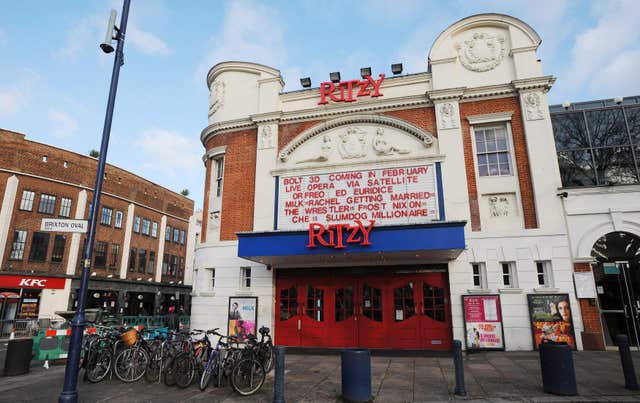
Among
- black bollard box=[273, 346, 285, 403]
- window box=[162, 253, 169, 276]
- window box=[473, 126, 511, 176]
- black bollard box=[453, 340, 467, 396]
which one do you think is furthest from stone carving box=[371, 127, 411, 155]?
window box=[162, 253, 169, 276]

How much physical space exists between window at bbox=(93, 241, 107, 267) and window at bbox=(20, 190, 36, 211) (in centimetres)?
583

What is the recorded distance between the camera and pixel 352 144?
15242mm

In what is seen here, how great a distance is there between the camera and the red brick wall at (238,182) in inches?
622

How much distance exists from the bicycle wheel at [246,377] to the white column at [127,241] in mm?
31050

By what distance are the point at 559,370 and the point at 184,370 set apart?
773cm

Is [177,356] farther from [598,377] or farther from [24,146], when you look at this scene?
[24,146]

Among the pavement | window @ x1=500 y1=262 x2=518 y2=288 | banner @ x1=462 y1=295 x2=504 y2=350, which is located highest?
window @ x1=500 y1=262 x2=518 y2=288

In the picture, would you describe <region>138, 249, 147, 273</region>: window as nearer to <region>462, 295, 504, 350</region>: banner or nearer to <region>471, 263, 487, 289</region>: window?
<region>462, 295, 504, 350</region>: banner

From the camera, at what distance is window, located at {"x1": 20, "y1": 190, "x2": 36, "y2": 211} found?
2766cm

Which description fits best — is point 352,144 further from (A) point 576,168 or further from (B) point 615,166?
(B) point 615,166

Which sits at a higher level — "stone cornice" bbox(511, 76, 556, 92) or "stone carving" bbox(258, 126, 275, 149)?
"stone cornice" bbox(511, 76, 556, 92)

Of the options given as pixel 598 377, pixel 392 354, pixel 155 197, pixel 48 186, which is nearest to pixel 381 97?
pixel 392 354

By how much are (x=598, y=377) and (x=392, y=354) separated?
5969mm

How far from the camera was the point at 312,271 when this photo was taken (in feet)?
47.6
